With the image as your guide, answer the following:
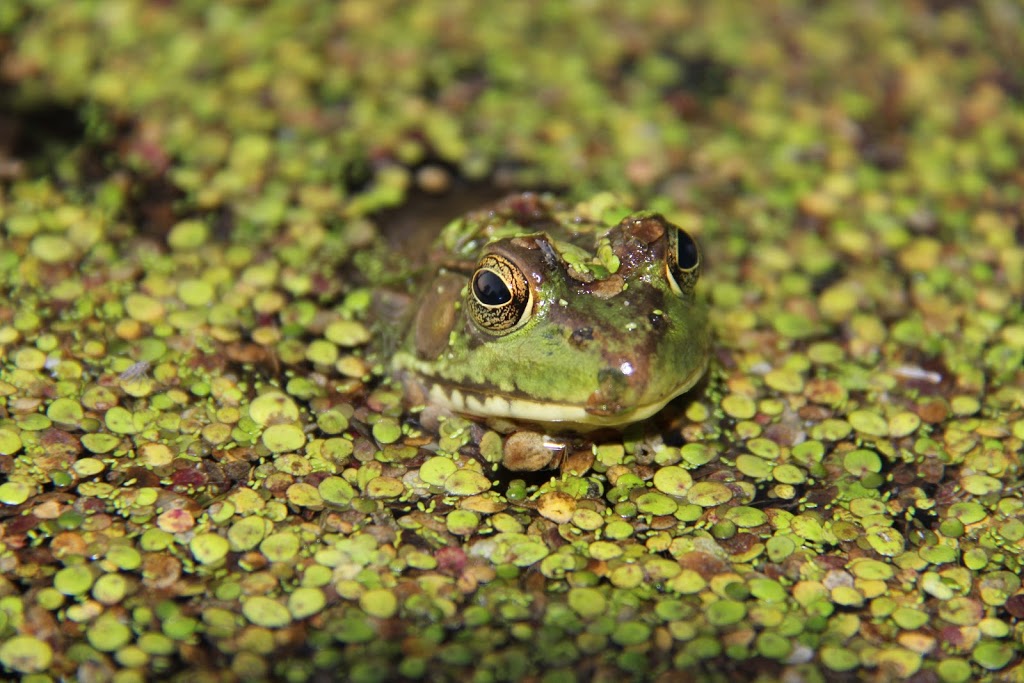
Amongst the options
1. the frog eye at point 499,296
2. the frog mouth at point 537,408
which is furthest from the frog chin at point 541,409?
the frog eye at point 499,296

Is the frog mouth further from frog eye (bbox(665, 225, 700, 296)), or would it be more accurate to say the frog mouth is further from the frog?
frog eye (bbox(665, 225, 700, 296))

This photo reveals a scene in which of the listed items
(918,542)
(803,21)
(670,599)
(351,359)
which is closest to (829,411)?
(918,542)

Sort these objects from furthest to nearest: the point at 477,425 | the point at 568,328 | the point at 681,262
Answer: the point at 477,425 → the point at 681,262 → the point at 568,328

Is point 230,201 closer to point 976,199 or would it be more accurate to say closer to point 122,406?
point 122,406

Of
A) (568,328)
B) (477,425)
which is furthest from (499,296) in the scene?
(477,425)

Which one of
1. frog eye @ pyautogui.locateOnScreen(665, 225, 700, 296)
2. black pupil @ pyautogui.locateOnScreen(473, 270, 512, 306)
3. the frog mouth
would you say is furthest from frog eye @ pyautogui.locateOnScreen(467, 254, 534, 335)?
frog eye @ pyautogui.locateOnScreen(665, 225, 700, 296)

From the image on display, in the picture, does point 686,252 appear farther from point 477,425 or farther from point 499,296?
point 477,425

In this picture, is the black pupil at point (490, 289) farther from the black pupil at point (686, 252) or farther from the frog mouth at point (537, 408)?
the black pupil at point (686, 252)
